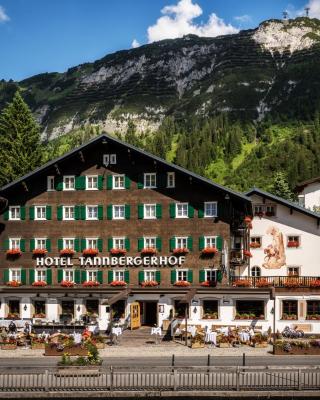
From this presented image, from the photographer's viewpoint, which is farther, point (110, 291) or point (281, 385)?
point (110, 291)

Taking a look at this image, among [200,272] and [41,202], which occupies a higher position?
[41,202]

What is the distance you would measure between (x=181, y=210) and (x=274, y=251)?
27.9 feet

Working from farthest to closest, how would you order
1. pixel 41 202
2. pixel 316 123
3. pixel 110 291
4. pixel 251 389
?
pixel 316 123
pixel 41 202
pixel 110 291
pixel 251 389

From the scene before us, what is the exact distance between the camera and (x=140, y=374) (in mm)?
23781

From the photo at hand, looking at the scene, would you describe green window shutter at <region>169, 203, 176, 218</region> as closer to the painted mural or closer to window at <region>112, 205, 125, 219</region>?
window at <region>112, 205, 125, 219</region>

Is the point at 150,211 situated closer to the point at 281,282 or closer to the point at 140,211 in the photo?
the point at 140,211

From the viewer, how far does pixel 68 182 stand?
154ft

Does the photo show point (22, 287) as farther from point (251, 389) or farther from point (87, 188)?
point (251, 389)

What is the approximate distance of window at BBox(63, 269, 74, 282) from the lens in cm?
4647

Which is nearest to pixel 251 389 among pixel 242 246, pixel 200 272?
pixel 200 272

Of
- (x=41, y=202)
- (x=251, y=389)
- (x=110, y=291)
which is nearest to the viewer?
(x=251, y=389)

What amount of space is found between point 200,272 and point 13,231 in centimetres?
1347

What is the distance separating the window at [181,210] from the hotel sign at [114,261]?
2.80 metres

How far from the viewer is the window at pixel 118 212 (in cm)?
4619
